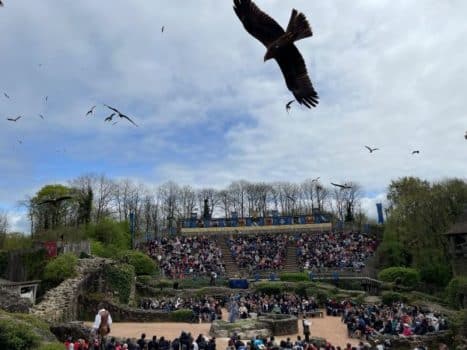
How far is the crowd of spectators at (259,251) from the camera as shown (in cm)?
4103

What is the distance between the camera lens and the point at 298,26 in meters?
5.34

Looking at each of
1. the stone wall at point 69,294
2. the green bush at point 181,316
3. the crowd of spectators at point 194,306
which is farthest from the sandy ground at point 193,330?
the stone wall at point 69,294

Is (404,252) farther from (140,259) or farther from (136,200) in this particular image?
(136,200)

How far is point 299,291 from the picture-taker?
33.1 meters

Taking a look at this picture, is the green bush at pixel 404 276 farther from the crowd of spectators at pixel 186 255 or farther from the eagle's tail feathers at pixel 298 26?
the eagle's tail feathers at pixel 298 26

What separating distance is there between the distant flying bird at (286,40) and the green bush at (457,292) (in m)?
26.5

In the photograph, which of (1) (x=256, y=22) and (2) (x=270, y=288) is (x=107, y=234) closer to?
(2) (x=270, y=288)

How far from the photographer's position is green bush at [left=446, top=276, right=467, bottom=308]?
27.3 m

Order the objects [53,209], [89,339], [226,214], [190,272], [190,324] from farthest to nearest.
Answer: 1. [226,214]
2. [53,209]
3. [190,272]
4. [190,324]
5. [89,339]

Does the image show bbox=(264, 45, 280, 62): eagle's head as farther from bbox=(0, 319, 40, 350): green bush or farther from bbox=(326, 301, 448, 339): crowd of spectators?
bbox=(326, 301, 448, 339): crowd of spectators

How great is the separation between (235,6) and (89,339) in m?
14.8

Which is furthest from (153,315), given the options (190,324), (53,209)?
(53,209)

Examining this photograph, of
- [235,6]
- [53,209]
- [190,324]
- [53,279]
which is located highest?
[53,209]

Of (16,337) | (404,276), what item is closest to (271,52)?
(16,337)
